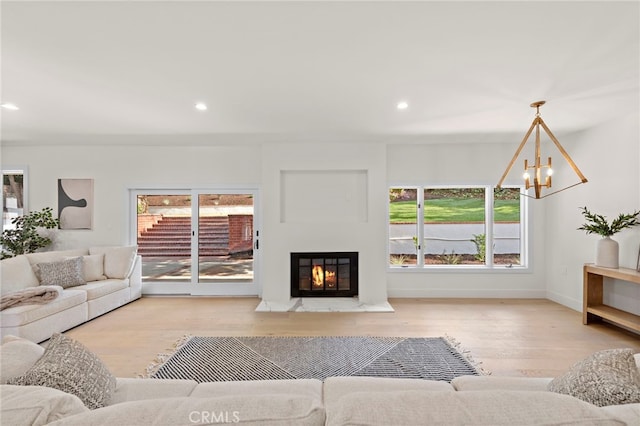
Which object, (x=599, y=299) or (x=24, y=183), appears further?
(x=24, y=183)

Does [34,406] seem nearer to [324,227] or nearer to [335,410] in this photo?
[335,410]

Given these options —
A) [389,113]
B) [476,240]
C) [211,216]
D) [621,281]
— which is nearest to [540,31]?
[389,113]

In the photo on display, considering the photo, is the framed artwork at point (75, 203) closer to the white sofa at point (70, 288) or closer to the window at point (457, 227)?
the white sofa at point (70, 288)

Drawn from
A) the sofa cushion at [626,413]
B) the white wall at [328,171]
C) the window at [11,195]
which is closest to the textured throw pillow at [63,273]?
the white wall at [328,171]

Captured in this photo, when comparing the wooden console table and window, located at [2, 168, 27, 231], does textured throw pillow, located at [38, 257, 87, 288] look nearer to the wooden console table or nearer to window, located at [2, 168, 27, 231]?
window, located at [2, 168, 27, 231]

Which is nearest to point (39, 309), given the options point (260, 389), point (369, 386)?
point (260, 389)

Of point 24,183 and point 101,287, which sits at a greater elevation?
point 24,183

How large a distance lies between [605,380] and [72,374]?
2.17 meters

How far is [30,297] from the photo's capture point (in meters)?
3.37

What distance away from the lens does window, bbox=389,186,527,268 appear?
16.9 feet

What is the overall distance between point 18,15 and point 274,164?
324 centimetres

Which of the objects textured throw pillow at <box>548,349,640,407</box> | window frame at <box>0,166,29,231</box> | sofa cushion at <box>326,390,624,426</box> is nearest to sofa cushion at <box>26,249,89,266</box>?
window frame at <box>0,166,29,231</box>

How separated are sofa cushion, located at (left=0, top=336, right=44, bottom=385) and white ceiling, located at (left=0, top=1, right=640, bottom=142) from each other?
5.86 feet

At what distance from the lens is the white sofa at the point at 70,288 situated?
323 cm
